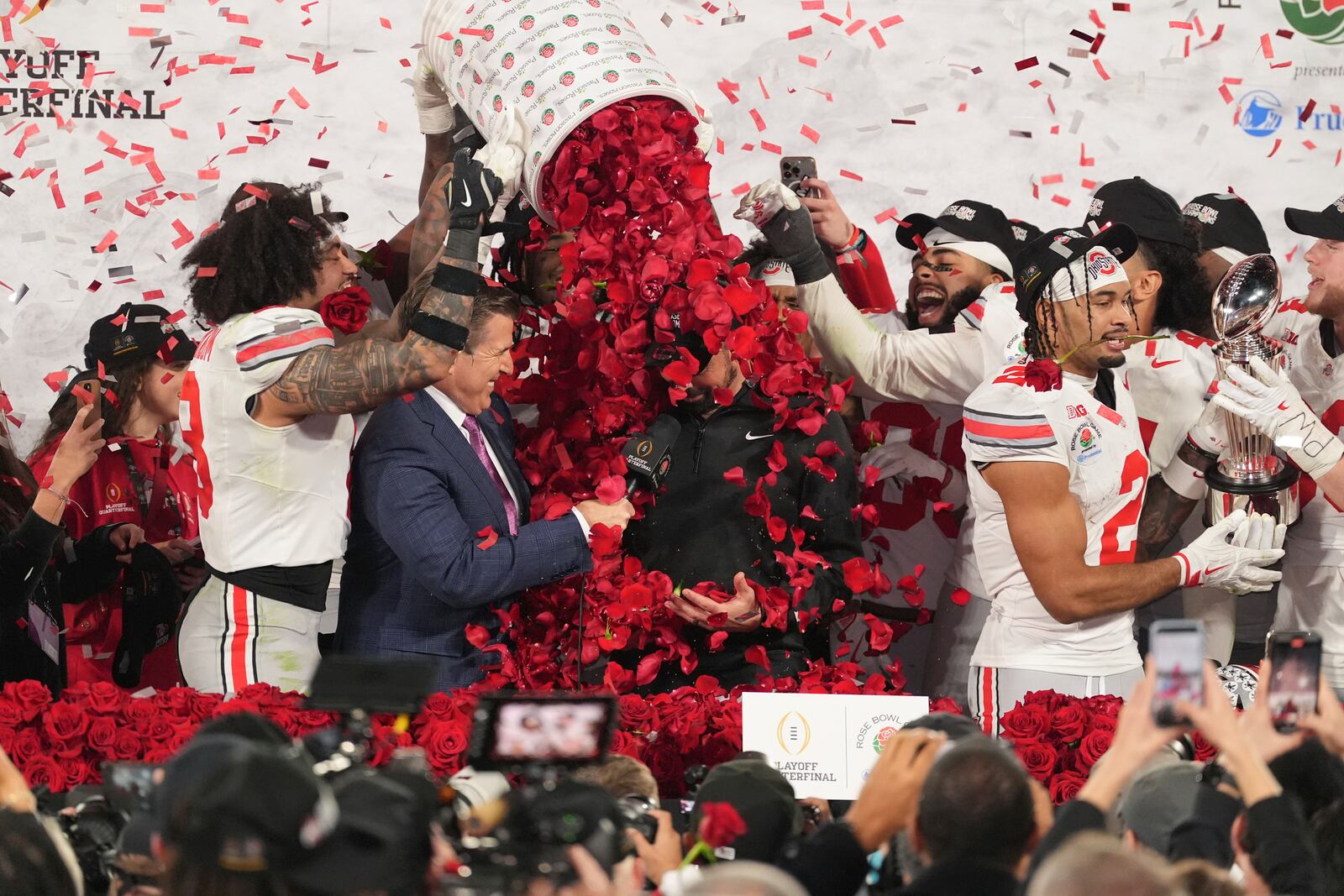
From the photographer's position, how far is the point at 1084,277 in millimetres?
3893

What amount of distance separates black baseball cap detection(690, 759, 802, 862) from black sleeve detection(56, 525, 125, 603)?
2184 mm

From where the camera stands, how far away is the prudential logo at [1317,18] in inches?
215

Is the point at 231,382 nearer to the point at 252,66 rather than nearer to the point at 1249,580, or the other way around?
the point at 252,66

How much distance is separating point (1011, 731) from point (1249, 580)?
0.95m

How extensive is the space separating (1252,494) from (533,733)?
7.54ft

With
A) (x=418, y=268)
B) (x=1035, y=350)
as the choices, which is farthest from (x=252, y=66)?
(x=1035, y=350)

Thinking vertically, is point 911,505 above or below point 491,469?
below

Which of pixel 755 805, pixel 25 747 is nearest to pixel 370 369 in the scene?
pixel 25 747

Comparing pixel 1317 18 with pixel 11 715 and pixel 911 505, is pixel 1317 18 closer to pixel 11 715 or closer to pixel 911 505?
pixel 911 505

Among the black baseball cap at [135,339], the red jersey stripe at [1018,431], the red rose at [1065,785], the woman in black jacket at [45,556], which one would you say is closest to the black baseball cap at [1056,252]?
the red jersey stripe at [1018,431]

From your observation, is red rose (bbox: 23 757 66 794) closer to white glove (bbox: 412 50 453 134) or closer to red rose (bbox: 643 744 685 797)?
red rose (bbox: 643 744 685 797)

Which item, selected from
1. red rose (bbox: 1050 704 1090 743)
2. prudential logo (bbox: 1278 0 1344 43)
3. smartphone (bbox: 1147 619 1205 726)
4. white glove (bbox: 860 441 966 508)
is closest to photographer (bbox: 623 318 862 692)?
red rose (bbox: 1050 704 1090 743)

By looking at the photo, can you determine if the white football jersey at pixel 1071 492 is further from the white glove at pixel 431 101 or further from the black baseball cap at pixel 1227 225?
the white glove at pixel 431 101

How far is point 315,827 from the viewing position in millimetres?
1868
